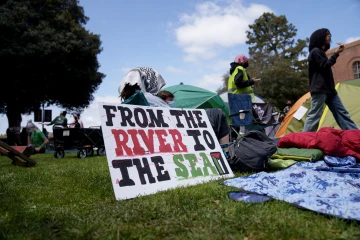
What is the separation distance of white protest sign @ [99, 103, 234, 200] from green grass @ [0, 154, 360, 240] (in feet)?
0.73

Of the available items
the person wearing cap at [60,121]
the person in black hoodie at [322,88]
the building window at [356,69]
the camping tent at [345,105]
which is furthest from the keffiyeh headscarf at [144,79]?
the building window at [356,69]

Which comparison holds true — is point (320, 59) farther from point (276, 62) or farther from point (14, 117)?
point (276, 62)

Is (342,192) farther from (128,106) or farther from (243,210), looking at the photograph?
(128,106)

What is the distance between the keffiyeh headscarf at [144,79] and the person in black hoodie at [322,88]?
249cm

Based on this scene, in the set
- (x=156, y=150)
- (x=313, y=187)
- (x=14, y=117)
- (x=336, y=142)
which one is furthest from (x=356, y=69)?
(x=156, y=150)

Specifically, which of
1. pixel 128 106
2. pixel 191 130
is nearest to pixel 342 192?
pixel 191 130

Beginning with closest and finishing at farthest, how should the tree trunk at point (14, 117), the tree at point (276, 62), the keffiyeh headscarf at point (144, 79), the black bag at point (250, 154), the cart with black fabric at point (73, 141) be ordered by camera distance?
the black bag at point (250, 154), the keffiyeh headscarf at point (144, 79), the cart with black fabric at point (73, 141), the tree trunk at point (14, 117), the tree at point (276, 62)

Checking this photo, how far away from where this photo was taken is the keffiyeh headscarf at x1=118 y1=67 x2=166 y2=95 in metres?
4.25

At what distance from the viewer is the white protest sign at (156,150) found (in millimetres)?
2414

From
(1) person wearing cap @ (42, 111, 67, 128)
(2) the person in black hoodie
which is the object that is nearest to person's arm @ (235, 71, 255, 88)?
(2) the person in black hoodie

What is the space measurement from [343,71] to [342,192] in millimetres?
32218

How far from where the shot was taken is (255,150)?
10.5 ft

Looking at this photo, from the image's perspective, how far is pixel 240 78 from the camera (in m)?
5.13

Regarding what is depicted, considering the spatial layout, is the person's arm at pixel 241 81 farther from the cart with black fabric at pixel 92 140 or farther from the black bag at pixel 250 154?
the cart with black fabric at pixel 92 140
